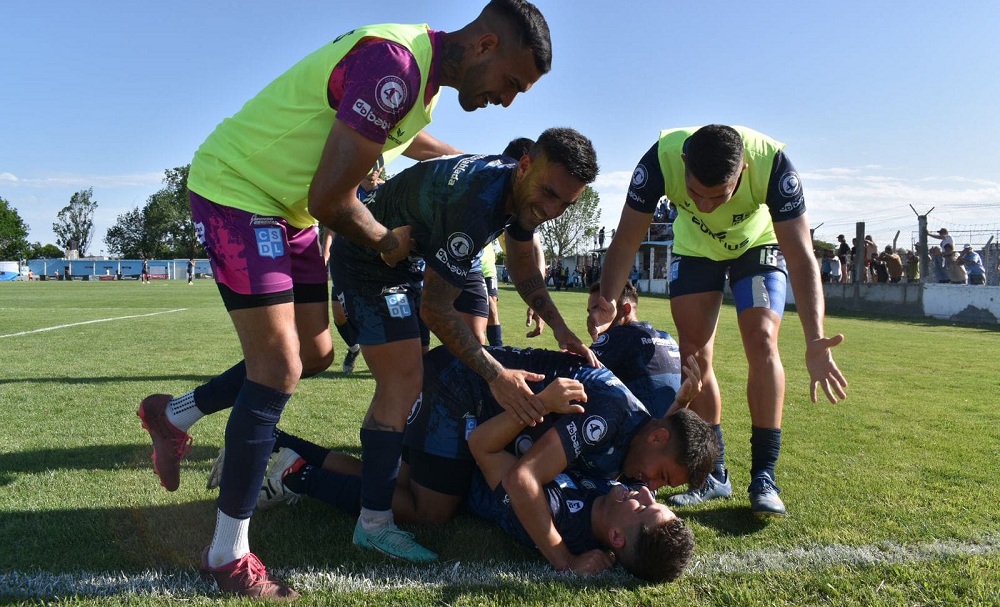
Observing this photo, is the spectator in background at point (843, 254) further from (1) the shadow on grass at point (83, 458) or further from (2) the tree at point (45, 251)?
(2) the tree at point (45, 251)

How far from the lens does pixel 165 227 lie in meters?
103

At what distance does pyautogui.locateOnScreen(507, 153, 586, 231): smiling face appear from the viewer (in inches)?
104

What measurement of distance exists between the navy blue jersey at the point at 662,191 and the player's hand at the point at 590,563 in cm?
201

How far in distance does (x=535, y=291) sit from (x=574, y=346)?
16.5 inches

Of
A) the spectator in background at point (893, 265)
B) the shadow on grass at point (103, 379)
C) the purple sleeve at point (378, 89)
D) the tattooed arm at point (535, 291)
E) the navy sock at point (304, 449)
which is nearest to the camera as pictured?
the purple sleeve at point (378, 89)

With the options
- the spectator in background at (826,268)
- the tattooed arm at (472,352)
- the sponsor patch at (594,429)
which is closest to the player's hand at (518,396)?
the tattooed arm at (472,352)

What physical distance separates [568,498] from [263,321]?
149cm

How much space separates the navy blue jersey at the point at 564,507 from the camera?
3.01 meters

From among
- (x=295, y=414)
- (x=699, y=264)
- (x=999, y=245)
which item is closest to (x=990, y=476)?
(x=699, y=264)

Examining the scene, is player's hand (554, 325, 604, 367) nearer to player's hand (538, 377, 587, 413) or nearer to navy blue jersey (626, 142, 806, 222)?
player's hand (538, 377, 587, 413)

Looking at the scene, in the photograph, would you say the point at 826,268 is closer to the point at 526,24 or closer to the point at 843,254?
the point at 843,254

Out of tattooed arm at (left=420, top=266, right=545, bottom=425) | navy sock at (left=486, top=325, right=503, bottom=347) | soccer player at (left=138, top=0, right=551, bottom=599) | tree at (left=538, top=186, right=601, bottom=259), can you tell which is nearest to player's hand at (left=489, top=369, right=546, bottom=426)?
tattooed arm at (left=420, top=266, right=545, bottom=425)

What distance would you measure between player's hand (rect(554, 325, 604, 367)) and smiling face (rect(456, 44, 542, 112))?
49.0 inches

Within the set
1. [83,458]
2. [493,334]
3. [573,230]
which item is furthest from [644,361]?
[573,230]
